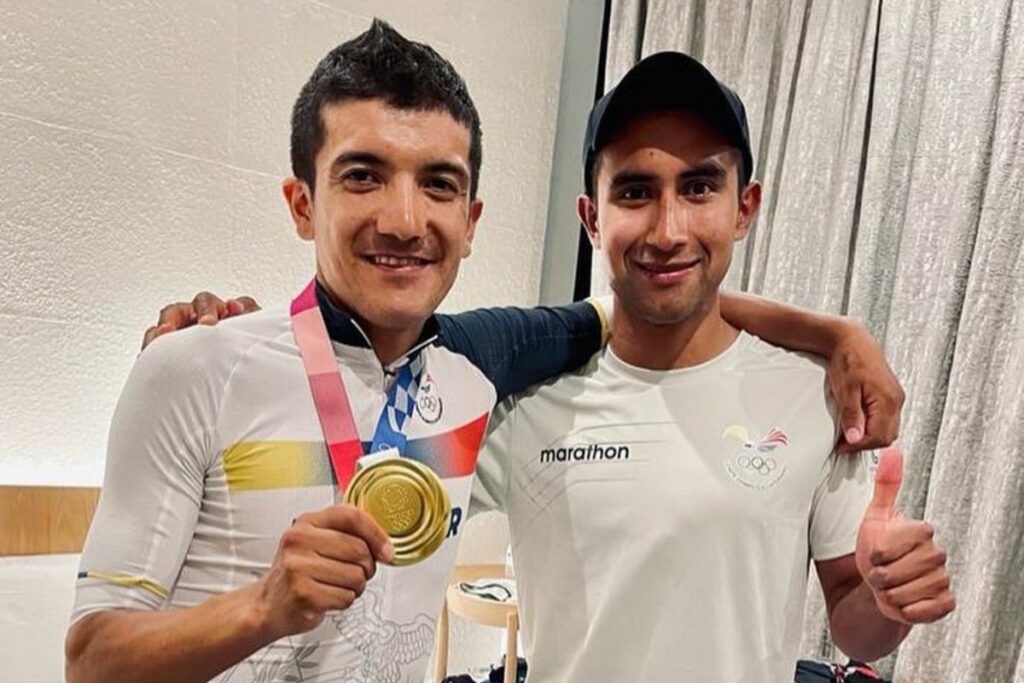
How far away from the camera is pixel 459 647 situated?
2.93m

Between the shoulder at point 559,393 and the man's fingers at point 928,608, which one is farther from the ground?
the shoulder at point 559,393

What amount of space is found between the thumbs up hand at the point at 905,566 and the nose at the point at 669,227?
39 centimetres

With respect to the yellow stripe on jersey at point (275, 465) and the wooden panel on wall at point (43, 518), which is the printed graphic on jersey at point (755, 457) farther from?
the wooden panel on wall at point (43, 518)

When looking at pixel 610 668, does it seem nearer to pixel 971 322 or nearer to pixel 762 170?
pixel 971 322

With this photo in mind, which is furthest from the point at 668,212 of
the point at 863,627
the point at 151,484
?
the point at 151,484

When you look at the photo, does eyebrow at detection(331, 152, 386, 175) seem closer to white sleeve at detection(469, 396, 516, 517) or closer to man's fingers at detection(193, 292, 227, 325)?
man's fingers at detection(193, 292, 227, 325)

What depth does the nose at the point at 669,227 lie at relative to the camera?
1.18 meters

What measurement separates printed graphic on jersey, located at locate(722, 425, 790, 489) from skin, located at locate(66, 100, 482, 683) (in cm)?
46

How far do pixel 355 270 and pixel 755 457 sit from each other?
59 centimetres

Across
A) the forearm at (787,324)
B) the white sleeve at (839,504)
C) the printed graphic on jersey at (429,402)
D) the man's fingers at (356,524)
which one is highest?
the forearm at (787,324)

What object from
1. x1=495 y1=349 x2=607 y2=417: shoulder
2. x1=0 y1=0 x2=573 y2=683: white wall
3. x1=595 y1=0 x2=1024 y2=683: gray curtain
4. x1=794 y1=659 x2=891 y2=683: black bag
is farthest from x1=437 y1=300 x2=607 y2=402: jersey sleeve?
x1=0 y1=0 x2=573 y2=683: white wall

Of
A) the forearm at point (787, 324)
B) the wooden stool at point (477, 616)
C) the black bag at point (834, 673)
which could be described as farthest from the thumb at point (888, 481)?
the wooden stool at point (477, 616)

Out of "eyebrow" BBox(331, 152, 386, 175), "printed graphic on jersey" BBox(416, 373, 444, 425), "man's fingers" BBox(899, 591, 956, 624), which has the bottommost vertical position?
"man's fingers" BBox(899, 591, 956, 624)

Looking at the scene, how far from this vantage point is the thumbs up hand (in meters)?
0.94
